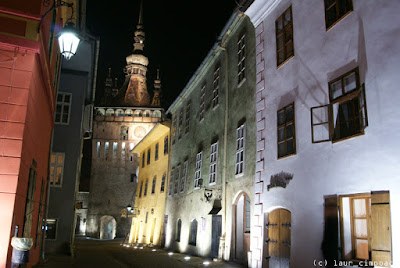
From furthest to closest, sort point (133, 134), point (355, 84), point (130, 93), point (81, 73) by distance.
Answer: point (130, 93)
point (133, 134)
point (81, 73)
point (355, 84)

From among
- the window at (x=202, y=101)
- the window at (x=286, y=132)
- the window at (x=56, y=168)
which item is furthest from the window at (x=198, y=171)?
the window at (x=286, y=132)

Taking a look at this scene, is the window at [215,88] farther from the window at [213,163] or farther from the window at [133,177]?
the window at [133,177]

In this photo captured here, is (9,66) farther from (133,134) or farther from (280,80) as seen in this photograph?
(133,134)

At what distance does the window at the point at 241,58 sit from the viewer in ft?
47.3

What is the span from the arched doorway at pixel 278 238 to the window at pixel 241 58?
5.78m

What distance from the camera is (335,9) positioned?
8852mm

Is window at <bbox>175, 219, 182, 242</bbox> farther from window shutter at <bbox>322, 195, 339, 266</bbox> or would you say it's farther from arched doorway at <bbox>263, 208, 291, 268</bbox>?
window shutter at <bbox>322, 195, 339, 266</bbox>

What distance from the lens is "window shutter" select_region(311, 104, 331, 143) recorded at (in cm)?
868

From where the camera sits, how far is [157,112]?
5194 cm

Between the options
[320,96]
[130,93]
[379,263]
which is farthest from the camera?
[130,93]

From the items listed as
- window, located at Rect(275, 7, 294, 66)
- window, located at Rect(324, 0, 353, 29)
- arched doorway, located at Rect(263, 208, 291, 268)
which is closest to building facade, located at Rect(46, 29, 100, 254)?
window, located at Rect(275, 7, 294, 66)

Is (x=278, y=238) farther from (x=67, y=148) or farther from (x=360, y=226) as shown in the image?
(x=67, y=148)

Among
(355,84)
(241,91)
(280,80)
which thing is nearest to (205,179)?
(241,91)

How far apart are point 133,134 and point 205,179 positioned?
34445mm
